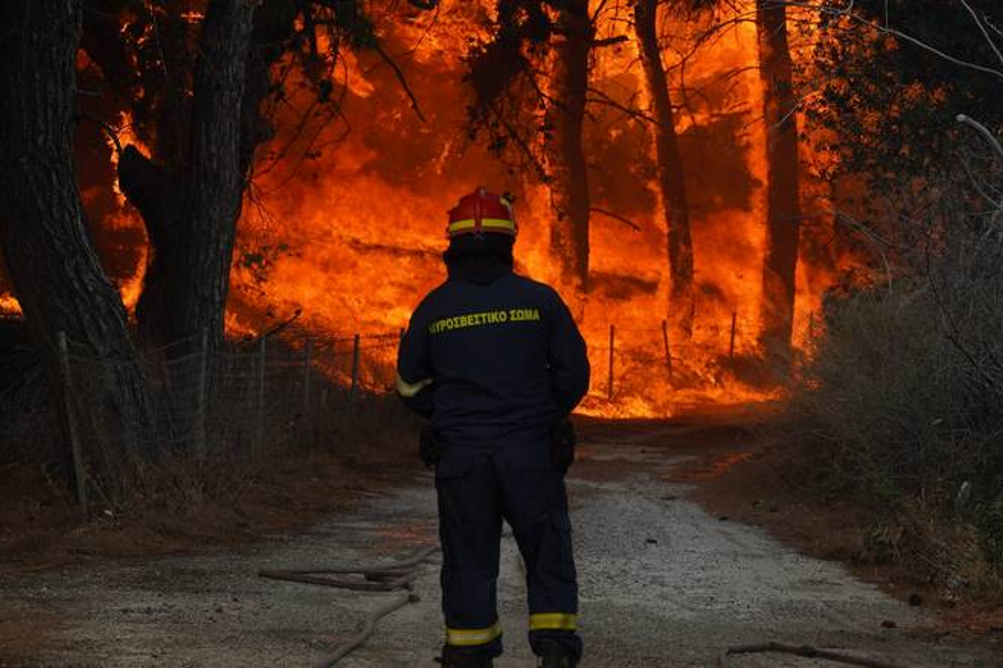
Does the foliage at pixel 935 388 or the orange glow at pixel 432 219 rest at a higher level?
the orange glow at pixel 432 219

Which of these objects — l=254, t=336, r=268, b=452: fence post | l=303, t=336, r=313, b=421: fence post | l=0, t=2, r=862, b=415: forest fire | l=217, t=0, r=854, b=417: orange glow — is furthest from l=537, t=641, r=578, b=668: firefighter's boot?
l=217, t=0, r=854, b=417: orange glow

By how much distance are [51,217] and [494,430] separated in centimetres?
767

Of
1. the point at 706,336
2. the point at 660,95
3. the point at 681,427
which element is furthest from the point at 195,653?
the point at 706,336

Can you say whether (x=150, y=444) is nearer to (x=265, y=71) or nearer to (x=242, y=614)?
(x=242, y=614)

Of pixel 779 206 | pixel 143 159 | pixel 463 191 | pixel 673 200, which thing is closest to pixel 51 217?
pixel 143 159

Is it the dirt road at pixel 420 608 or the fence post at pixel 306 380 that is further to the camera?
A: the fence post at pixel 306 380

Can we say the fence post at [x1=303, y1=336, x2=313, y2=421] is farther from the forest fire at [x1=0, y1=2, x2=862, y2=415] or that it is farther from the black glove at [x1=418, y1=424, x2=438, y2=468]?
the forest fire at [x1=0, y1=2, x2=862, y2=415]

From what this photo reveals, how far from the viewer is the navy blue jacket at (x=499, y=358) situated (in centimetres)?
690

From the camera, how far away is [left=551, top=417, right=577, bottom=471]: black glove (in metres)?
6.89

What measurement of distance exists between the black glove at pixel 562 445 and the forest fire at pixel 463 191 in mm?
35267

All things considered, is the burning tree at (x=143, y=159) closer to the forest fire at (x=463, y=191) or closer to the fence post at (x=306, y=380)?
the fence post at (x=306, y=380)

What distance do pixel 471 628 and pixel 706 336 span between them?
4305cm

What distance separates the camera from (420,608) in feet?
31.8

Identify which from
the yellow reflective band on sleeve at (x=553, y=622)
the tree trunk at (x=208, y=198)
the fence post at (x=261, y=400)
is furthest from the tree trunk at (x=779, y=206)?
the yellow reflective band on sleeve at (x=553, y=622)
